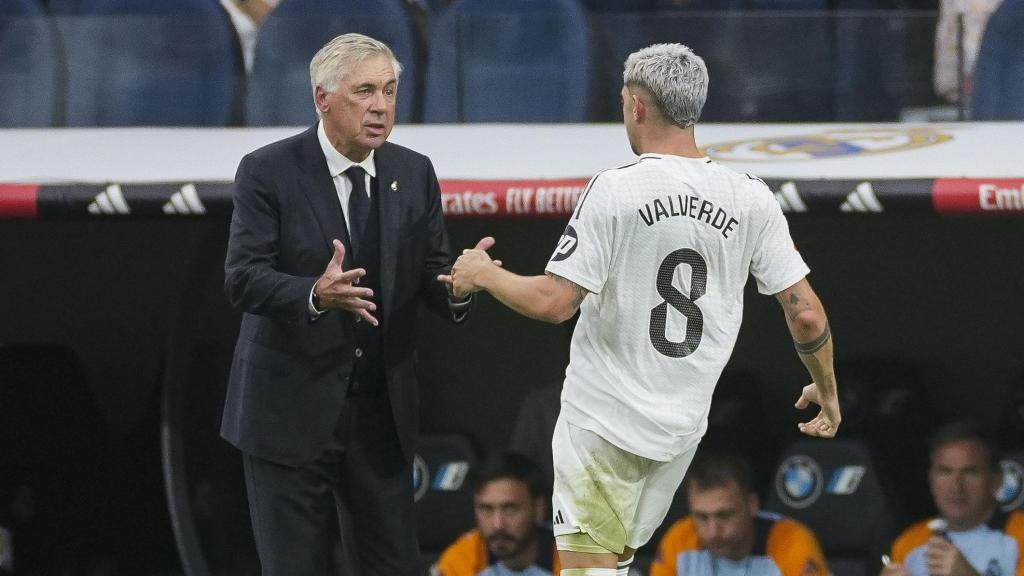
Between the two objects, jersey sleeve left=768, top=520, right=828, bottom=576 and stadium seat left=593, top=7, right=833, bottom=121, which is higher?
stadium seat left=593, top=7, right=833, bottom=121

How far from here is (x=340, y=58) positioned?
10.1 feet

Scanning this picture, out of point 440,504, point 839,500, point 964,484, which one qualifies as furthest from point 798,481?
point 440,504

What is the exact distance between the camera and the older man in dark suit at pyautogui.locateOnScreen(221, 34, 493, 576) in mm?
3104

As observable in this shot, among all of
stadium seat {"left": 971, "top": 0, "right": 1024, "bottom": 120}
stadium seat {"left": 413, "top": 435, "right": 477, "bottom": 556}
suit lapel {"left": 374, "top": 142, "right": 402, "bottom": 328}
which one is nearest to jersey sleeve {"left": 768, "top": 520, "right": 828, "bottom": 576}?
stadium seat {"left": 413, "top": 435, "right": 477, "bottom": 556}

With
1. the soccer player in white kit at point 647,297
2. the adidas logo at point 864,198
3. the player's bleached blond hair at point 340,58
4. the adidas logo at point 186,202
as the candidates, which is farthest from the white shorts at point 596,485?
the adidas logo at point 186,202

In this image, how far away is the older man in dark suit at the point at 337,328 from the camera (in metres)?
3.10

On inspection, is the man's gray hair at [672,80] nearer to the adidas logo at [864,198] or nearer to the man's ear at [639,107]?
the man's ear at [639,107]

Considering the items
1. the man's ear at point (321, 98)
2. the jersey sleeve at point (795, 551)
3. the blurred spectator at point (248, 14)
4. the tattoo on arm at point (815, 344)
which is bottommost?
the jersey sleeve at point (795, 551)

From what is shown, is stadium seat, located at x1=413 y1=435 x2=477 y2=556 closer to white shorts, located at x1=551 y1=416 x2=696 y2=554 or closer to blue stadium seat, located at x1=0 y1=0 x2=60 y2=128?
blue stadium seat, located at x1=0 y1=0 x2=60 y2=128

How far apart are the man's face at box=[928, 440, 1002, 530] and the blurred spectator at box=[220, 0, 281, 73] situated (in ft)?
8.44

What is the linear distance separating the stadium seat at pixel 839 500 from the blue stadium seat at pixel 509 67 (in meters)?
1.25

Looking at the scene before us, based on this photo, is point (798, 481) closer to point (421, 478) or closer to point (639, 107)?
point (421, 478)

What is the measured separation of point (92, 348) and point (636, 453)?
2.85 m

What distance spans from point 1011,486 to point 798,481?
2.02 ft
